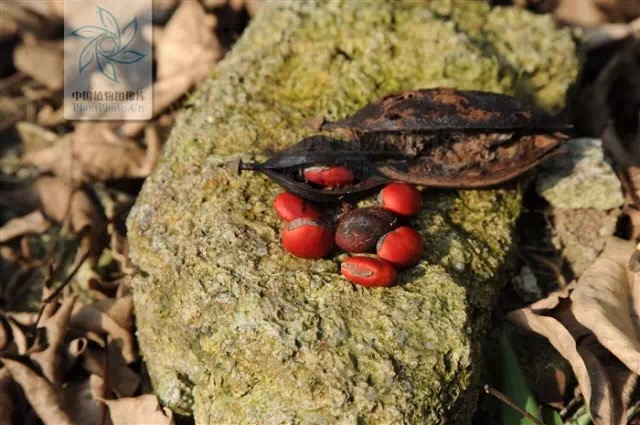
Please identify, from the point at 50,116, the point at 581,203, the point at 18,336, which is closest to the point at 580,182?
the point at 581,203

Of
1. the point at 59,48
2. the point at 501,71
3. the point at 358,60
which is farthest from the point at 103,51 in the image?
the point at 501,71

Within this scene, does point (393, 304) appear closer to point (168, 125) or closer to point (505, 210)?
point (505, 210)

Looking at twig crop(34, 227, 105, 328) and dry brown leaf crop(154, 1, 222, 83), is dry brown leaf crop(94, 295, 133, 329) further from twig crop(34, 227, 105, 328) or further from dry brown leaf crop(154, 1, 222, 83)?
dry brown leaf crop(154, 1, 222, 83)

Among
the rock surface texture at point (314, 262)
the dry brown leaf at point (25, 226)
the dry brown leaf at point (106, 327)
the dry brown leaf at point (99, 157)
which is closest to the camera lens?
the rock surface texture at point (314, 262)

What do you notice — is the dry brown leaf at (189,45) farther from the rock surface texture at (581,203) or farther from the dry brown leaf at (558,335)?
the dry brown leaf at (558,335)

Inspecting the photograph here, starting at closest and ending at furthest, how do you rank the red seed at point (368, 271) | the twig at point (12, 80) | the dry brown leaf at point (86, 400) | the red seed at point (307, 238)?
the red seed at point (368, 271) < the red seed at point (307, 238) < the dry brown leaf at point (86, 400) < the twig at point (12, 80)

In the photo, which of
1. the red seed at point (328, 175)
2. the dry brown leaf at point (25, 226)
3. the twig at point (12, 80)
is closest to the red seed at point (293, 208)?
the red seed at point (328, 175)
